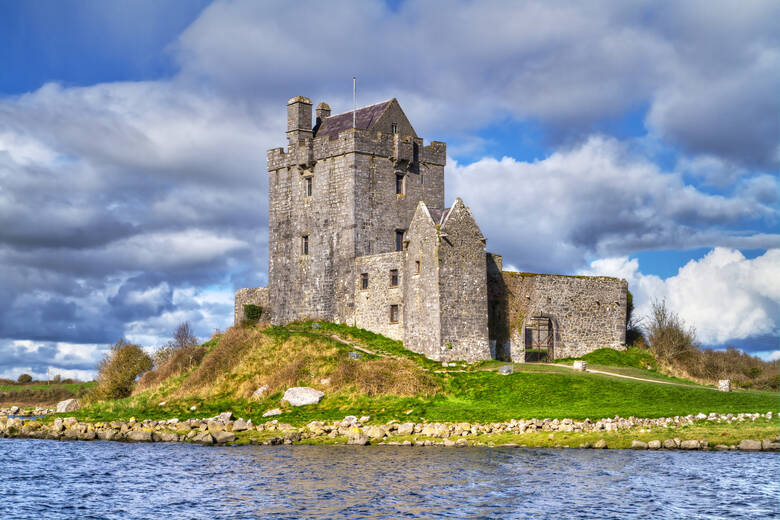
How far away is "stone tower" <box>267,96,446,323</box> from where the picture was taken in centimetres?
5322

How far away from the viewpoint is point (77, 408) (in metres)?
51.8

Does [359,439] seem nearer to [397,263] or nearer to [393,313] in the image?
[393,313]

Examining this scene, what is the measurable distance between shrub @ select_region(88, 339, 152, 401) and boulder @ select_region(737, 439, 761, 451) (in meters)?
37.4

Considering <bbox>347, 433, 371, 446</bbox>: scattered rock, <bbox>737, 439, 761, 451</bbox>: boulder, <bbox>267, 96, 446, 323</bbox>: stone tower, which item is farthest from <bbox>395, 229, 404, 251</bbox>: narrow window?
<bbox>737, 439, 761, 451</bbox>: boulder

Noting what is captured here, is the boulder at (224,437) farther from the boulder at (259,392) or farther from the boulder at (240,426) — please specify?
the boulder at (259,392)

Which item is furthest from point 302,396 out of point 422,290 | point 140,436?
point 422,290

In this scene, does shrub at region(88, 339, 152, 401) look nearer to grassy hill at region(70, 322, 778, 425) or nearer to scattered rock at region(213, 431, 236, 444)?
grassy hill at region(70, 322, 778, 425)

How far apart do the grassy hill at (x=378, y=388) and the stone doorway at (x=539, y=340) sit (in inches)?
113

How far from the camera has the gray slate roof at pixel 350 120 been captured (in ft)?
181

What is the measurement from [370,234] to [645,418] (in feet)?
79.0

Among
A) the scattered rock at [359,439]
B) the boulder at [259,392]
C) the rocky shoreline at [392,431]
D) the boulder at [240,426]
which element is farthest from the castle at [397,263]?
the scattered rock at [359,439]

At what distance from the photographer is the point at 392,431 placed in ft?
115

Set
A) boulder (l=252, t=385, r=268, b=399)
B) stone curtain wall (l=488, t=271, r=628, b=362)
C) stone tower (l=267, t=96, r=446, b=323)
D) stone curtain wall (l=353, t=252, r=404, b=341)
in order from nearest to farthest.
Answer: boulder (l=252, t=385, r=268, b=399), stone curtain wall (l=353, t=252, r=404, b=341), stone curtain wall (l=488, t=271, r=628, b=362), stone tower (l=267, t=96, r=446, b=323)

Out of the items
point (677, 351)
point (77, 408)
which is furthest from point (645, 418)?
point (77, 408)
